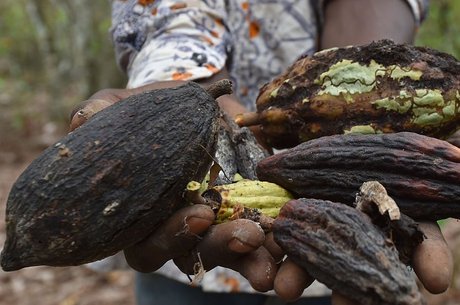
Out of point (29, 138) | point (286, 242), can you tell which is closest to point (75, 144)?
point (286, 242)

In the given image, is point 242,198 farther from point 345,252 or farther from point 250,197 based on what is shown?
point 345,252

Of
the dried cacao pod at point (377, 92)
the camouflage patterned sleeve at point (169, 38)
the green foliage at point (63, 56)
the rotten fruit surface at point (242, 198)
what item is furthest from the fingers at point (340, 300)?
the green foliage at point (63, 56)

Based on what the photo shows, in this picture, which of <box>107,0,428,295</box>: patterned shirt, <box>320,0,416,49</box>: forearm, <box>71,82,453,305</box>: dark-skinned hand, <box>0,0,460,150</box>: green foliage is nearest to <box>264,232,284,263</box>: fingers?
<box>71,82,453,305</box>: dark-skinned hand

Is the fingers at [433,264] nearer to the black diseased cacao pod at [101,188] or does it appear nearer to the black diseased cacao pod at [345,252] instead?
the black diseased cacao pod at [345,252]

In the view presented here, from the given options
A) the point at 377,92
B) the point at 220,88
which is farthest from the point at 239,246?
the point at 377,92

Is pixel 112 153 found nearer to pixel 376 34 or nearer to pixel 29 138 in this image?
pixel 376 34

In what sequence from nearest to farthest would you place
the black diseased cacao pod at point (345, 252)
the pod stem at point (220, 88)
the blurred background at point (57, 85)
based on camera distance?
the black diseased cacao pod at point (345, 252) → the pod stem at point (220, 88) → the blurred background at point (57, 85)

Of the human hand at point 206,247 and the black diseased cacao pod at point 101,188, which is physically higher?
the black diseased cacao pod at point 101,188

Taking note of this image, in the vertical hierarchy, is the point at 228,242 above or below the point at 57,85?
above
